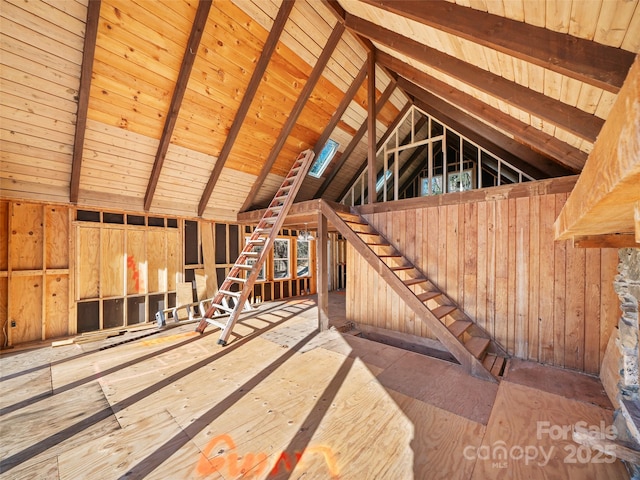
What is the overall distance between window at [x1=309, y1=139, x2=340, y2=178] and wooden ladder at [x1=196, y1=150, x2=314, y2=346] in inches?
28.7

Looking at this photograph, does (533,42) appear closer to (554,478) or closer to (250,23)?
(554,478)

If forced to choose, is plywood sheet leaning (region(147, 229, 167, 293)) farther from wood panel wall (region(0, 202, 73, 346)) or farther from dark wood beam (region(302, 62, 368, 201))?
dark wood beam (region(302, 62, 368, 201))

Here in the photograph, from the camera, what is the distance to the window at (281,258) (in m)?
7.82

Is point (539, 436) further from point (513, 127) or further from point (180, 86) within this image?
point (180, 86)

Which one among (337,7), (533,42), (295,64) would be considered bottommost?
(533,42)

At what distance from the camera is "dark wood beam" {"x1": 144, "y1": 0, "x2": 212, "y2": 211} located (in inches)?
130

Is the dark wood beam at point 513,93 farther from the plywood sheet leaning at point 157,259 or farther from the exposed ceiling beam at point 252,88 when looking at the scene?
the plywood sheet leaning at point 157,259

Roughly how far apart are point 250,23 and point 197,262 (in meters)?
4.72

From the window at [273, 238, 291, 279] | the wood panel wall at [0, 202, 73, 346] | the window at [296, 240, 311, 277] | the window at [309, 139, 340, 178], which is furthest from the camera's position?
the window at [296, 240, 311, 277]

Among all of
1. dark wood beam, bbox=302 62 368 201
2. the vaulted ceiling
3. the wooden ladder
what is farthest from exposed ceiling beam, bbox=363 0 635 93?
the wooden ladder

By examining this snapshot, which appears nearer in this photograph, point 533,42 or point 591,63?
point 591,63

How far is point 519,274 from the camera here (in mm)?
3361

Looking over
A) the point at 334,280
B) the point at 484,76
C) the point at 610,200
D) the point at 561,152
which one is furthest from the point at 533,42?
the point at 334,280

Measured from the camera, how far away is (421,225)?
4234 mm
